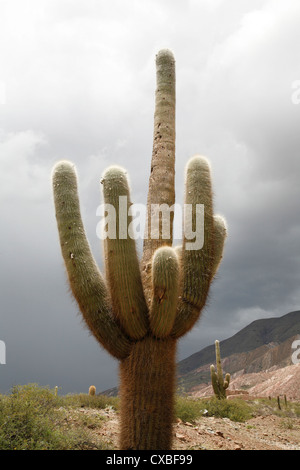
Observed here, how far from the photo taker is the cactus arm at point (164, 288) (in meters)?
4.91

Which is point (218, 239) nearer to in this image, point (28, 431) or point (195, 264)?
point (195, 264)

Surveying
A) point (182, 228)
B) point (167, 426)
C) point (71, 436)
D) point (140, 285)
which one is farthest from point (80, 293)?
point (71, 436)

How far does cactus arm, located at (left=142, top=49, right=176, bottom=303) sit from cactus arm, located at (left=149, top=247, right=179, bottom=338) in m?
0.33

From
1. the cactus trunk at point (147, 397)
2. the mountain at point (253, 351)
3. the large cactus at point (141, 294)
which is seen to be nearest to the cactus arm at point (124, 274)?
the large cactus at point (141, 294)

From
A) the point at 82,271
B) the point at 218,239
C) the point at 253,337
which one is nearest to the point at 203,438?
the point at 218,239

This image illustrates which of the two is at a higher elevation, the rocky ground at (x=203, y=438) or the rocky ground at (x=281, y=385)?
the rocky ground at (x=203, y=438)

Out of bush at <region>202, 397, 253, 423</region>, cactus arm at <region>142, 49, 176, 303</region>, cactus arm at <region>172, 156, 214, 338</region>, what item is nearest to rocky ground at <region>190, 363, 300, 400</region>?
bush at <region>202, 397, 253, 423</region>

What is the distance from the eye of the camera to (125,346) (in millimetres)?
5355

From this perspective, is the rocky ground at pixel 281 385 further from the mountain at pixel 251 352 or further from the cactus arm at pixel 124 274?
the cactus arm at pixel 124 274

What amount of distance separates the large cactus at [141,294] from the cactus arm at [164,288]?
0.5 inches

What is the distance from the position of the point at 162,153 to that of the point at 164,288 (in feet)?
8.42

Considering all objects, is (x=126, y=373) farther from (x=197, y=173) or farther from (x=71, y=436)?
(x=71, y=436)

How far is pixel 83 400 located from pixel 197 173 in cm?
1242

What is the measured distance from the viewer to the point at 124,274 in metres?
5.12
